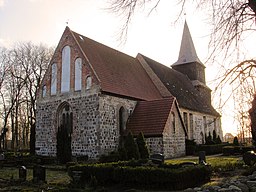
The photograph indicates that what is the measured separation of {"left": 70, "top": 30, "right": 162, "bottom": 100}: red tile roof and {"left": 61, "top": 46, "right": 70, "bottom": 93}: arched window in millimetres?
1191

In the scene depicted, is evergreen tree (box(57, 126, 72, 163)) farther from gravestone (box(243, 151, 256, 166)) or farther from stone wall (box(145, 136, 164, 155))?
gravestone (box(243, 151, 256, 166))

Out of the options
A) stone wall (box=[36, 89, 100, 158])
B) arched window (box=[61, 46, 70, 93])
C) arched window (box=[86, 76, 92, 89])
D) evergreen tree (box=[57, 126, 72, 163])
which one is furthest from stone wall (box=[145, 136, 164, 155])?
arched window (box=[61, 46, 70, 93])

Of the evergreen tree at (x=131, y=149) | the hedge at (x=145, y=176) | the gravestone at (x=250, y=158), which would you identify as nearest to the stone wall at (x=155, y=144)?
the evergreen tree at (x=131, y=149)

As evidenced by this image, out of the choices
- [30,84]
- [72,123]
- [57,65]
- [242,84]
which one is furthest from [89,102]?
[30,84]

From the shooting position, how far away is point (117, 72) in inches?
793

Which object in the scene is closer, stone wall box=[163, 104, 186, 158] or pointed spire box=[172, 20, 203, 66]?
stone wall box=[163, 104, 186, 158]

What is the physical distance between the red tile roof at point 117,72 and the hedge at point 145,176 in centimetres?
826

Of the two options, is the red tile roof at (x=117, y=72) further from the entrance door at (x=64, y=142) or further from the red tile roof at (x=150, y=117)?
the entrance door at (x=64, y=142)

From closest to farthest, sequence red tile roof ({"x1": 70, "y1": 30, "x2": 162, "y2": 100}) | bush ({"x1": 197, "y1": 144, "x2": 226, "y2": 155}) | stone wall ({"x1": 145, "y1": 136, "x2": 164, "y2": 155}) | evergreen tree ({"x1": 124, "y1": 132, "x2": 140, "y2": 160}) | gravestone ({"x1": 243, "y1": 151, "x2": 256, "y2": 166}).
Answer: gravestone ({"x1": 243, "y1": 151, "x2": 256, "y2": 166})
evergreen tree ({"x1": 124, "y1": 132, "x2": 140, "y2": 160})
stone wall ({"x1": 145, "y1": 136, "x2": 164, "y2": 155})
red tile roof ({"x1": 70, "y1": 30, "x2": 162, "y2": 100})
bush ({"x1": 197, "y1": 144, "x2": 226, "y2": 155})

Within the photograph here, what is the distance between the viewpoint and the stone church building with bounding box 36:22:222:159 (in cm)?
1714

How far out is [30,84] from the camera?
29.8 metres

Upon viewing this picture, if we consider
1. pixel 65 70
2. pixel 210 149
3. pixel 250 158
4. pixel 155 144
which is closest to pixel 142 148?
pixel 155 144

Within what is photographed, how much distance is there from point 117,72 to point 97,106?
13.2 ft

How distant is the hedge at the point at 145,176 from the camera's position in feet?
27.4
